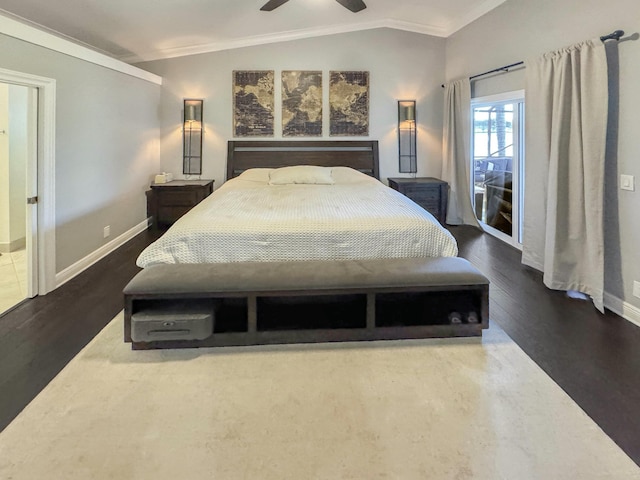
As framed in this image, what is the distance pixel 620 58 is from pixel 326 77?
3.68 meters

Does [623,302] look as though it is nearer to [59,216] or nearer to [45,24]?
[59,216]

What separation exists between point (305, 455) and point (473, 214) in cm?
469

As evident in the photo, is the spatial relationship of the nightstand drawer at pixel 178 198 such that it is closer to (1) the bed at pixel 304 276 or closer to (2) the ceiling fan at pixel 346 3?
(1) the bed at pixel 304 276

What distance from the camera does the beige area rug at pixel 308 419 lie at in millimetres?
1517

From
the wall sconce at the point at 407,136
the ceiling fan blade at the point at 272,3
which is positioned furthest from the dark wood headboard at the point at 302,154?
the ceiling fan blade at the point at 272,3

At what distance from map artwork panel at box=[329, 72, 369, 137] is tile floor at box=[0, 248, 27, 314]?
158 inches

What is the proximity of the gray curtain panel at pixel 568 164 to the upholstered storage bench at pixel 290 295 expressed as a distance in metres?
1.15

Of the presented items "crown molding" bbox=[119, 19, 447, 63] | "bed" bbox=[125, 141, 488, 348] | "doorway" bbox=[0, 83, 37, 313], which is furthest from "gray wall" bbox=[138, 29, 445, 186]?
"bed" bbox=[125, 141, 488, 348]

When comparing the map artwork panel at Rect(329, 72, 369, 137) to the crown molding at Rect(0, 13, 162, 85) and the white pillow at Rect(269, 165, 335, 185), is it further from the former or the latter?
the crown molding at Rect(0, 13, 162, 85)

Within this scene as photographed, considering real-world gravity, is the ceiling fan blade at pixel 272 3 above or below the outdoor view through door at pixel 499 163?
above

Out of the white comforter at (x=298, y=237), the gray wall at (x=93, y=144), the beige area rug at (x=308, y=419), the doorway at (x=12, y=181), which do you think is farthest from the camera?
the doorway at (x=12, y=181)

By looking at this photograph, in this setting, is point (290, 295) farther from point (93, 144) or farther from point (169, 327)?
point (93, 144)

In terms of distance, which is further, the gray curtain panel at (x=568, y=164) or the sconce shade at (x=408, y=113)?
the sconce shade at (x=408, y=113)

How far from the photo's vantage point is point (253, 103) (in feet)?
18.8
